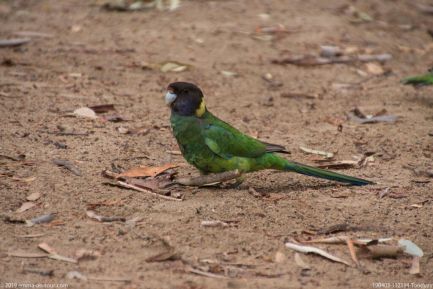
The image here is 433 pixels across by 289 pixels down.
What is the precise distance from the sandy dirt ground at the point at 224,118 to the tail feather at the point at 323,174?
0.07 m

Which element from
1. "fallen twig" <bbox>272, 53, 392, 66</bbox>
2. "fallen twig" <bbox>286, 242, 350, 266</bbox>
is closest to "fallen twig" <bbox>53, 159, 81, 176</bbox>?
"fallen twig" <bbox>286, 242, 350, 266</bbox>

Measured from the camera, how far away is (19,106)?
6211mm

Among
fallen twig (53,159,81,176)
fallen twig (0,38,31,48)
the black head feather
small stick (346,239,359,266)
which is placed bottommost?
small stick (346,239,359,266)

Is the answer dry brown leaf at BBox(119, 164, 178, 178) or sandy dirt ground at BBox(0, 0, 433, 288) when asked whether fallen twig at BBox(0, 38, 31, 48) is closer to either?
sandy dirt ground at BBox(0, 0, 433, 288)

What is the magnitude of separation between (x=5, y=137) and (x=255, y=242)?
2227mm

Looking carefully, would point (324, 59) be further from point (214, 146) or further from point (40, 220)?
point (40, 220)

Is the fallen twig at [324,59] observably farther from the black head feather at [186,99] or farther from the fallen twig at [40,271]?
the fallen twig at [40,271]

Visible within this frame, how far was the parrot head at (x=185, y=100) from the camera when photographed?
5.16 m

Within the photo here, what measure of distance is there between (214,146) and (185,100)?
38 cm

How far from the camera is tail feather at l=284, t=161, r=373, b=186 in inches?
204

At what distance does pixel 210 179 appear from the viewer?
503 centimetres

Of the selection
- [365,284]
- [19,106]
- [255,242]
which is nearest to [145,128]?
[19,106]

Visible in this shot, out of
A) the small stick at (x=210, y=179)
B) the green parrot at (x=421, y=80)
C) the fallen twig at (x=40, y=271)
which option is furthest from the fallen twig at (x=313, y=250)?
the green parrot at (x=421, y=80)

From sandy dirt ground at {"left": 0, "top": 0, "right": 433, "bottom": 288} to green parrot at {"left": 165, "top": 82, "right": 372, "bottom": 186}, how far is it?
14 cm
